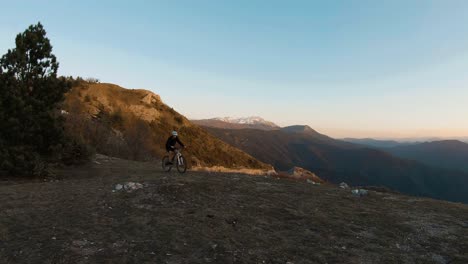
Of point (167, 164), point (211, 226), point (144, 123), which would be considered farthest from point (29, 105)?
point (144, 123)

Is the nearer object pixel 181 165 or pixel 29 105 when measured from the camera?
pixel 29 105

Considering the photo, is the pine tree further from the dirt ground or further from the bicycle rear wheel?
the bicycle rear wheel

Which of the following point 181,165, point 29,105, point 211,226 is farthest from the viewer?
point 181,165

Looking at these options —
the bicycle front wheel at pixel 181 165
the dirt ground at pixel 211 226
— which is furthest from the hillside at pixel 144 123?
the dirt ground at pixel 211 226

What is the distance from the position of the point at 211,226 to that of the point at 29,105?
11737 mm

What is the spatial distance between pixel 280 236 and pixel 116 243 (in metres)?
4.19

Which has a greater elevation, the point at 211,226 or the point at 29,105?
the point at 29,105

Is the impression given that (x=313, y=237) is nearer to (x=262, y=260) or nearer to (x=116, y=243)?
(x=262, y=260)

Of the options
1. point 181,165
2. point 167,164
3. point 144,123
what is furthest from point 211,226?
point 144,123

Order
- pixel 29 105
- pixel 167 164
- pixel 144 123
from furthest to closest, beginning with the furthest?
pixel 144 123, pixel 167 164, pixel 29 105

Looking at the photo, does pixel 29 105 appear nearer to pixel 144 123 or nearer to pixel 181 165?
pixel 181 165

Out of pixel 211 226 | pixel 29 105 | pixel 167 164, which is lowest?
pixel 211 226

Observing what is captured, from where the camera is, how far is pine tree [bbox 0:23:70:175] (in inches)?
674

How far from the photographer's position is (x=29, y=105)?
17125 mm
